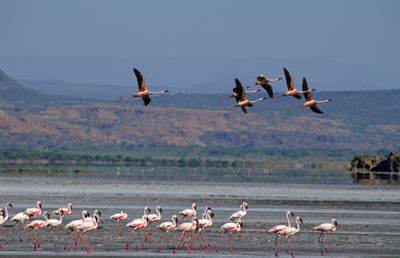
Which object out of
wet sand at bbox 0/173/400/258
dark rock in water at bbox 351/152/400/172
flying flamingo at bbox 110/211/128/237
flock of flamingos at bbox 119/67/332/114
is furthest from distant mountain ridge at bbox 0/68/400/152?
flying flamingo at bbox 110/211/128/237

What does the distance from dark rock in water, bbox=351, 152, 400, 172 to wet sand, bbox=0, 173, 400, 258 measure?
79.6ft

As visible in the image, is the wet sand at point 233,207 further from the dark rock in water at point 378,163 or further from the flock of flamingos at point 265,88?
the dark rock in water at point 378,163

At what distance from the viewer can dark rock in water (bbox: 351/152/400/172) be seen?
76875 millimetres

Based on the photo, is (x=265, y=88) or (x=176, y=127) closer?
(x=265, y=88)

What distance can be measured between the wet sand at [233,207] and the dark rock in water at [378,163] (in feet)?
79.6

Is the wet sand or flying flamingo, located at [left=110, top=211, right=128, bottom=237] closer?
the wet sand

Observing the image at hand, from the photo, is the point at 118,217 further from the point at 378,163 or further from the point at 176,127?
the point at 176,127

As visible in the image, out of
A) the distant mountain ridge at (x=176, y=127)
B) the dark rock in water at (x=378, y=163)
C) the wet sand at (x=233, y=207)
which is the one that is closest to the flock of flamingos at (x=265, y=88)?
the wet sand at (x=233, y=207)

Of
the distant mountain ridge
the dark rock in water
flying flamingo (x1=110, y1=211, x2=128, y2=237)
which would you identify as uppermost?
the distant mountain ridge

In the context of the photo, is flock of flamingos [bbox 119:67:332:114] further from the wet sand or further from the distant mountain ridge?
the distant mountain ridge

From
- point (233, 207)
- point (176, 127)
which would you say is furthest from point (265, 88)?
point (176, 127)

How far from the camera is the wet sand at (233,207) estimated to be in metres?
23.7

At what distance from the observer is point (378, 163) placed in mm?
79062

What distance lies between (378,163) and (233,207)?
1757 inches
